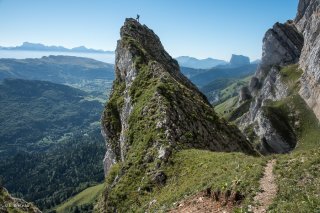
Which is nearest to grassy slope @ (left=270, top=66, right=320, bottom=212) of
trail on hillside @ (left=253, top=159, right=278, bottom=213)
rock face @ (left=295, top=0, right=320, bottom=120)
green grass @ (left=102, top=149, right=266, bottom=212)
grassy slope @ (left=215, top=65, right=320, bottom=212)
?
grassy slope @ (left=215, top=65, right=320, bottom=212)

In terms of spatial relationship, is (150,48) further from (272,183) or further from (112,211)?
(272,183)

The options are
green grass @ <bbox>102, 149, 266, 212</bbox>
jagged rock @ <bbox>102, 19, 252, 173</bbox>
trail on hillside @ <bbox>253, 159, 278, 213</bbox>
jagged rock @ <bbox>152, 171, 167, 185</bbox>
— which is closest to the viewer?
trail on hillside @ <bbox>253, 159, 278, 213</bbox>

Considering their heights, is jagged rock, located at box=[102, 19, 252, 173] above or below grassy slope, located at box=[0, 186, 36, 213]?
above

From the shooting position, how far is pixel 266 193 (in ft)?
86.5

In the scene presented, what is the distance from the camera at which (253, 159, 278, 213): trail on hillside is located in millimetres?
24503

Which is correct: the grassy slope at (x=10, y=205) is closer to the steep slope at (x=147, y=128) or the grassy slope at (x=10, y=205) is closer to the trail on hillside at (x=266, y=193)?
the steep slope at (x=147, y=128)

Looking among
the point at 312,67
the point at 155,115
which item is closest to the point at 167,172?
the point at 155,115

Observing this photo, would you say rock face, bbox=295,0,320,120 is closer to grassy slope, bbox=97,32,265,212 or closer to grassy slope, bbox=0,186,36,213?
grassy slope, bbox=97,32,265,212

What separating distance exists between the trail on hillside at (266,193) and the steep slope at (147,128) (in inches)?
538

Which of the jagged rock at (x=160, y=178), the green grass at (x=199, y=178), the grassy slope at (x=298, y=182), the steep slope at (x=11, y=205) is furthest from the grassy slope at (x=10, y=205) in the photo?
the grassy slope at (x=298, y=182)

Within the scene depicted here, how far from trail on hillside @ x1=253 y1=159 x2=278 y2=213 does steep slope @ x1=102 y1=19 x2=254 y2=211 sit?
13677mm

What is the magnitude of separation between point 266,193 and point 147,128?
90.9 feet

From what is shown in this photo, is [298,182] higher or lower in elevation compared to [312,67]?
lower

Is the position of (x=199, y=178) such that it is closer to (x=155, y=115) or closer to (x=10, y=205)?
(x=155, y=115)
